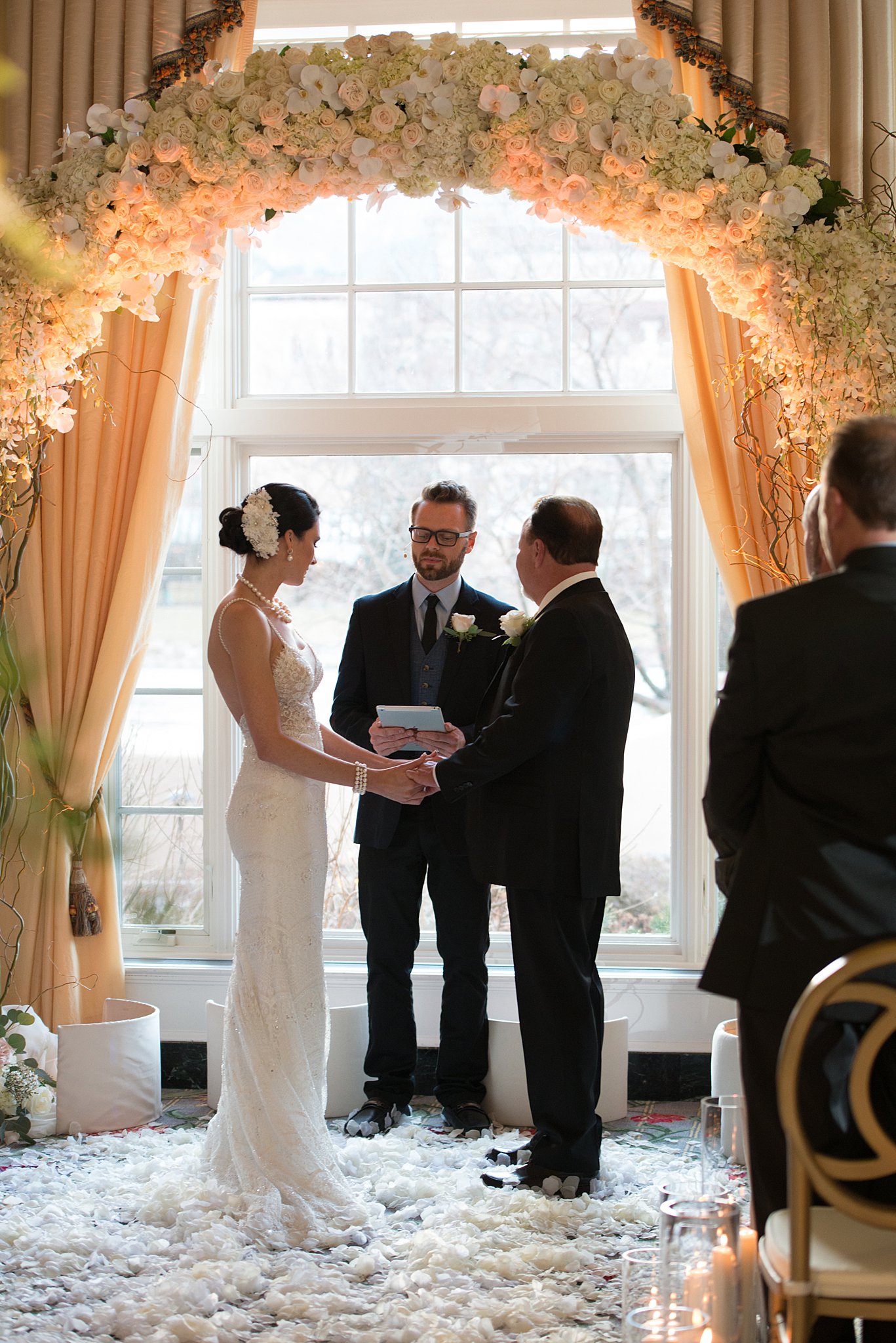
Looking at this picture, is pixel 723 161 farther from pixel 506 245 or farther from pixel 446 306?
pixel 446 306

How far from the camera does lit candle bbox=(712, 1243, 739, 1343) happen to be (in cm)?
196

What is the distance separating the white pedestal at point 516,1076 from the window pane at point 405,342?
2.25 m

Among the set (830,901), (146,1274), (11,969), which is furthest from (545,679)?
(11,969)

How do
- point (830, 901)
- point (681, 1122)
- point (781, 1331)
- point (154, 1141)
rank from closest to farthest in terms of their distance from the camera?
point (781, 1331) < point (830, 901) < point (154, 1141) < point (681, 1122)

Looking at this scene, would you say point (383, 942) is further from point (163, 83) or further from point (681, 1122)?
point (163, 83)

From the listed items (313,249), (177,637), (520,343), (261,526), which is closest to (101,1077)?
(177,637)

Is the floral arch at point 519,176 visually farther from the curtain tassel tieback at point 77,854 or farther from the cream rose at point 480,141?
the curtain tassel tieback at point 77,854

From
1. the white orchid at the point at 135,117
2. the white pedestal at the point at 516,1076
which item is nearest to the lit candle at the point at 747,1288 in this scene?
the white pedestal at the point at 516,1076

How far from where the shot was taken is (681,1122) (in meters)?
4.07

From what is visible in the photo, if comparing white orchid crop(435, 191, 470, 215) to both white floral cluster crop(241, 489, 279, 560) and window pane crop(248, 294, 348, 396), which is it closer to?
white floral cluster crop(241, 489, 279, 560)

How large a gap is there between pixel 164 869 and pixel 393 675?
1.29m

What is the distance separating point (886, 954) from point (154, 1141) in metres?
2.81

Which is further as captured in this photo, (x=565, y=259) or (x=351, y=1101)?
(x=565, y=259)

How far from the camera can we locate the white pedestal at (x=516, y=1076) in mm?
3971
